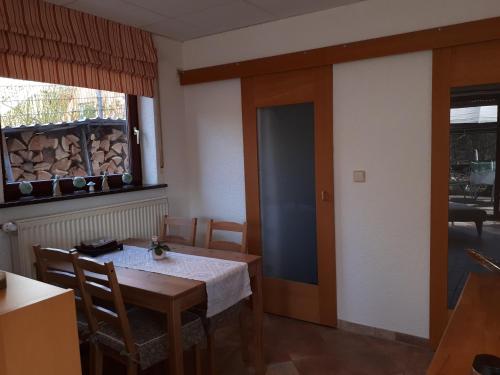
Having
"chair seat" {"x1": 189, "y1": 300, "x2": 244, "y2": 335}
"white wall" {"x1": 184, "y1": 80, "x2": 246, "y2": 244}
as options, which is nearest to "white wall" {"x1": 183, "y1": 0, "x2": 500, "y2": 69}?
"white wall" {"x1": 184, "y1": 80, "x2": 246, "y2": 244}

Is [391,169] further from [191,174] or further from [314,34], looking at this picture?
[191,174]

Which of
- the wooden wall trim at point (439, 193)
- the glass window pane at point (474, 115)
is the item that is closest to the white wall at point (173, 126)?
the wooden wall trim at point (439, 193)

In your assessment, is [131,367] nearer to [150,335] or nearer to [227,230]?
[150,335]

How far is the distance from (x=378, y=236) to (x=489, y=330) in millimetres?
1689

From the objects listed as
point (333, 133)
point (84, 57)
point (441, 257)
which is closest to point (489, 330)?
point (441, 257)

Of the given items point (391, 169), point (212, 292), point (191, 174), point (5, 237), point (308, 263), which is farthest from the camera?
point (191, 174)

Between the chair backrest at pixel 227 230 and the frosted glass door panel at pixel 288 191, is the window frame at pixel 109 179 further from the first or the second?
the frosted glass door panel at pixel 288 191

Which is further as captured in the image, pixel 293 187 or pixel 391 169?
pixel 293 187

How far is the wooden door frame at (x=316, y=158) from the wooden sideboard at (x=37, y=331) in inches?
86.5

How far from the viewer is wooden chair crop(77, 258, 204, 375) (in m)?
1.91

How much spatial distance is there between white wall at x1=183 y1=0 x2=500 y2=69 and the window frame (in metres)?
0.68

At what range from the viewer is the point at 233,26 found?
3289 millimetres

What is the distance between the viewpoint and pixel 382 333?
2.96 metres

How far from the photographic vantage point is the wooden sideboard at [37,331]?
105cm
